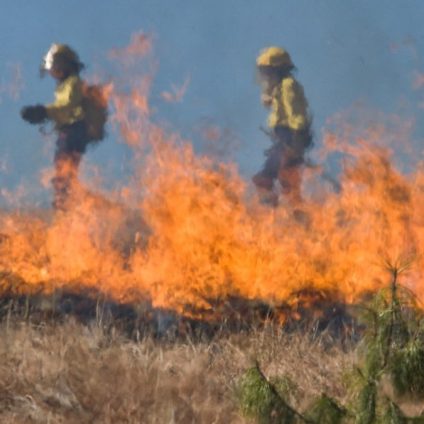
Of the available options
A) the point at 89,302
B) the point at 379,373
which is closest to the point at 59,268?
the point at 89,302

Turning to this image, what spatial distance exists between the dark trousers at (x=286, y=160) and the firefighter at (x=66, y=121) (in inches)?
102

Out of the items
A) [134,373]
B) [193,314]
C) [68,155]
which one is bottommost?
[134,373]

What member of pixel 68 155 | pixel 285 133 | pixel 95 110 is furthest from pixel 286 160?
pixel 68 155

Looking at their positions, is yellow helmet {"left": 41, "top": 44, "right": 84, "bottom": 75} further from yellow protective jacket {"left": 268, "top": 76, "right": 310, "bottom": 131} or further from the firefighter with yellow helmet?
yellow protective jacket {"left": 268, "top": 76, "right": 310, "bottom": 131}

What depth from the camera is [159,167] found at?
963cm

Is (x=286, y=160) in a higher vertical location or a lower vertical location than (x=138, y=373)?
higher

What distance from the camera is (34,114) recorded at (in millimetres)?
9883

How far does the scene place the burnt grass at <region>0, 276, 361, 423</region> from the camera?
15.0ft

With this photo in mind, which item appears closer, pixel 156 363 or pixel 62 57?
pixel 156 363

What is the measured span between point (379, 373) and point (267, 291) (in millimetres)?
4494

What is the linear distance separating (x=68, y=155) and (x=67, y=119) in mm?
524

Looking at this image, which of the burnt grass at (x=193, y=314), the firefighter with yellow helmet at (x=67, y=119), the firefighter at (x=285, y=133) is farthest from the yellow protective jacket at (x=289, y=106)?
the burnt grass at (x=193, y=314)

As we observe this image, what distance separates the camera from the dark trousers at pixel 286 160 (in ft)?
33.9

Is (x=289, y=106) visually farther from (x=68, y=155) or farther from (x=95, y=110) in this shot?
(x=68, y=155)
